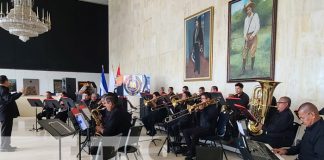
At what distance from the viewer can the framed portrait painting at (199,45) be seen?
7969mm

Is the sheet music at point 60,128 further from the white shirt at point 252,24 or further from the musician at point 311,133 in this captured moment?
the white shirt at point 252,24

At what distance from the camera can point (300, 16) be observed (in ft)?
17.1

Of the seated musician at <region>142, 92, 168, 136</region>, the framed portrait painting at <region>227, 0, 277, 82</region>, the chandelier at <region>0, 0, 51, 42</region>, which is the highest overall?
the chandelier at <region>0, 0, 51, 42</region>

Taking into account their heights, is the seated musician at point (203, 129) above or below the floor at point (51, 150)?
above

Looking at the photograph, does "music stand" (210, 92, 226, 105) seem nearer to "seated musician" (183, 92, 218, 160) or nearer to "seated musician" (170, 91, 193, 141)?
"seated musician" (183, 92, 218, 160)

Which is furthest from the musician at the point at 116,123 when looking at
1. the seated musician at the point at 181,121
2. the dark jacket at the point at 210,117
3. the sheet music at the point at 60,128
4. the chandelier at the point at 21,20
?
Answer: the chandelier at the point at 21,20

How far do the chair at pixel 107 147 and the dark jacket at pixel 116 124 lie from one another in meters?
0.11

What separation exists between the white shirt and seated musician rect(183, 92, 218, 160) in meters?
2.25

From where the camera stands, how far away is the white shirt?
6152mm

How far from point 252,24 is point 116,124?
14.3 feet

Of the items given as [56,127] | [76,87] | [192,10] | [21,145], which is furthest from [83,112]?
[76,87]

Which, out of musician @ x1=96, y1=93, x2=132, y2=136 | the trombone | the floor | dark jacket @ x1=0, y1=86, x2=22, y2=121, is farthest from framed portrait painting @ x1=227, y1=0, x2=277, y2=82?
dark jacket @ x1=0, y1=86, x2=22, y2=121

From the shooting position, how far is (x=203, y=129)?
5.19 meters

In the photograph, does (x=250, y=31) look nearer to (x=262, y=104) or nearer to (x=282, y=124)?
(x=262, y=104)
